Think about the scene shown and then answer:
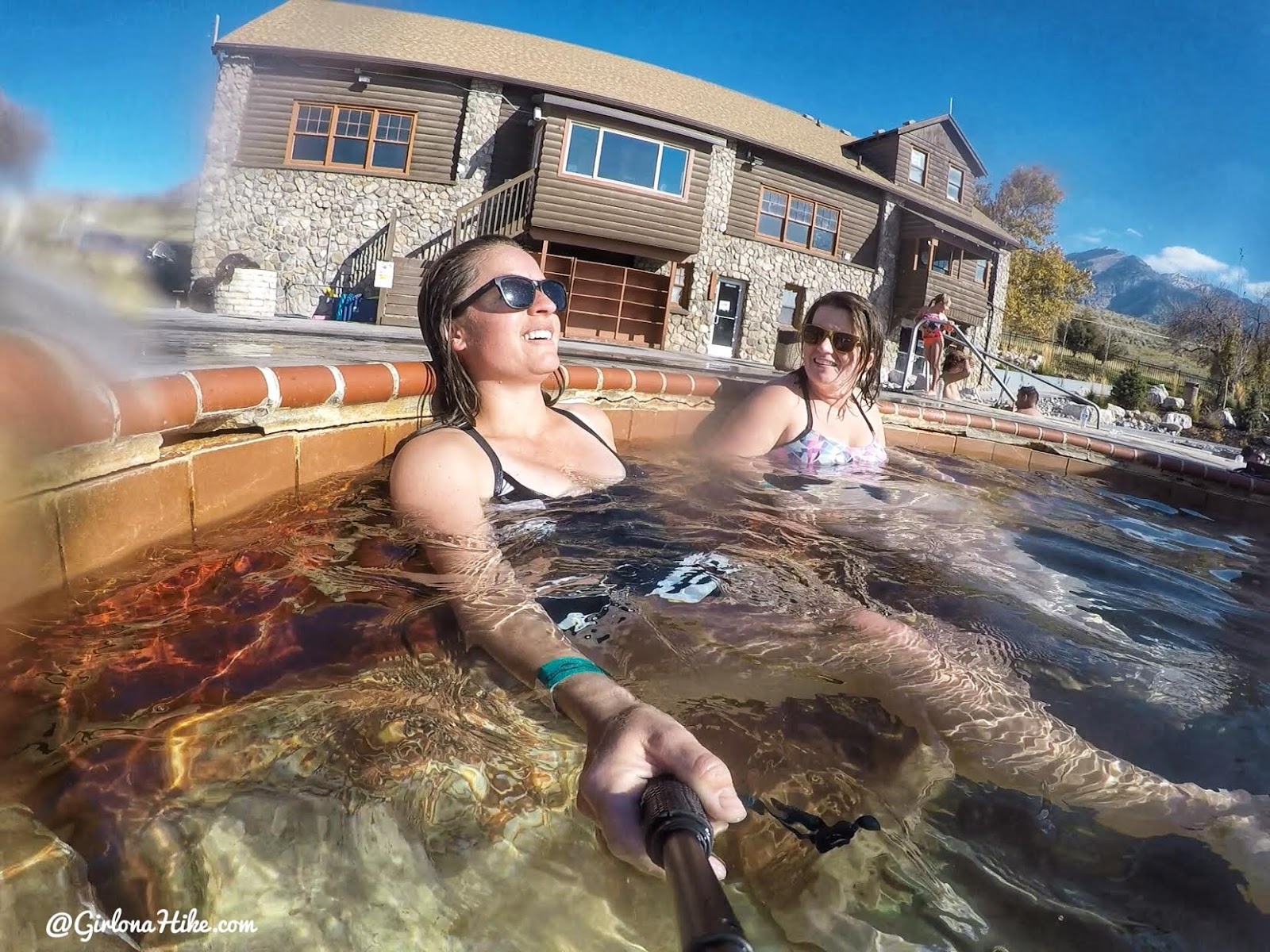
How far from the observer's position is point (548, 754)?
3.84ft

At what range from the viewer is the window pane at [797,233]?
55.8 ft

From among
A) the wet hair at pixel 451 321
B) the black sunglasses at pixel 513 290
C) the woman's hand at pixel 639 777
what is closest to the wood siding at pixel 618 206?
the wet hair at pixel 451 321

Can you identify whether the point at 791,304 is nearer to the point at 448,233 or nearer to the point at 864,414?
the point at 448,233

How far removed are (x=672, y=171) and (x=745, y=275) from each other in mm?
2877

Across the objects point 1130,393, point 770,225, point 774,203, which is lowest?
point 1130,393

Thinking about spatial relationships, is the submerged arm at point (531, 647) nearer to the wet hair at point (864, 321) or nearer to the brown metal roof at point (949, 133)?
the wet hair at point (864, 321)

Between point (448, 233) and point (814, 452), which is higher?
point (448, 233)

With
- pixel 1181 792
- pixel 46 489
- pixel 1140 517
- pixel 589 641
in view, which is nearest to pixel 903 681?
pixel 1181 792

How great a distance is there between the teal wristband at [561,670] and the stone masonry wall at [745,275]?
1514 centimetres

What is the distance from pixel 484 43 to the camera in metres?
15.5

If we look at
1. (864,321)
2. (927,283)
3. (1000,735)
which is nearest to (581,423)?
(864,321)

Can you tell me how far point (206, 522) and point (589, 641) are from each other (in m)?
1.10

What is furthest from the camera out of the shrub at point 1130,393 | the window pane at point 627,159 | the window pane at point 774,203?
the shrub at point 1130,393

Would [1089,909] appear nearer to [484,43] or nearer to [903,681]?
[903,681]
